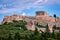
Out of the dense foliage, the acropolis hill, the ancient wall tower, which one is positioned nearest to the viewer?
the dense foliage

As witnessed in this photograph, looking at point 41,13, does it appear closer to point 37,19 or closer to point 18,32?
point 37,19

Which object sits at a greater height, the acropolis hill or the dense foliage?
the acropolis hill

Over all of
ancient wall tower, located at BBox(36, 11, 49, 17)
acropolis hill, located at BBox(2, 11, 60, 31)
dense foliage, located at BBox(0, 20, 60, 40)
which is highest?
ancient wall tower, located at BBox(36, 11, 49, 17)

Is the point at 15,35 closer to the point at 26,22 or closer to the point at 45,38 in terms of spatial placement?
the point at 45,38

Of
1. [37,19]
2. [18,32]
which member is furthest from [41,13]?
[18,32]

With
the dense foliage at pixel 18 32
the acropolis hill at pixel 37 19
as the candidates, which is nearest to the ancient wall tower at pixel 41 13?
the acropolis hill at pixel 37 19

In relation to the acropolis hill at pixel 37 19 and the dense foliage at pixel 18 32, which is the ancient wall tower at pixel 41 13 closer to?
the acropolis hill at pixel 37 19

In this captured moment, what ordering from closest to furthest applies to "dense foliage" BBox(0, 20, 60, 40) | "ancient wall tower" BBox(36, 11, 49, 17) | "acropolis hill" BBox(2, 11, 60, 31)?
1. "dense foliage" BBox(0, 20, 60, 40)
2. "acropolis hill" BBox(2, 11, 60, 31)
3. "ancient wall tower" BBox(36, 11, 49, 17)

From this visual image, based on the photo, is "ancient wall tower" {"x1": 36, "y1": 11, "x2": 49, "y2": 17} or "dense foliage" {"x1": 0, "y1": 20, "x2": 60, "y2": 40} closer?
"dense foliage" {"x1": 0, "y1": 20, "x2": 60, "y2": 40}

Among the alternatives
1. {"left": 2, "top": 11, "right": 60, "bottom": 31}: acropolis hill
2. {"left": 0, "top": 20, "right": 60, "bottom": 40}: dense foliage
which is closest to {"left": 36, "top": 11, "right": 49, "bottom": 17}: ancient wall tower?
{"left": 2, "top": 11, "right": 60, "bottom": 31}: acropolis hill

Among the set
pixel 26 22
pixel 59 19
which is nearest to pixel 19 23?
pixel 26 22

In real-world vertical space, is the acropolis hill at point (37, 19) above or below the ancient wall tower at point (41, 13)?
below

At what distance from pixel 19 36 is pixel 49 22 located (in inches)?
683

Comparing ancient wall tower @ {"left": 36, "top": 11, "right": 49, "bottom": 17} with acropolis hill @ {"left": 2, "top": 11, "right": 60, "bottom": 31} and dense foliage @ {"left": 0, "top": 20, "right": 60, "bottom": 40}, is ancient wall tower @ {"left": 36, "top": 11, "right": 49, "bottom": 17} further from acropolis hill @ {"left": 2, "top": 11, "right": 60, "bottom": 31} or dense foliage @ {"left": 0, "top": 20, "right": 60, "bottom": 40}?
dense foliage @ {"left": 0, "top": 20, "right": 60, "bottom": 40}
